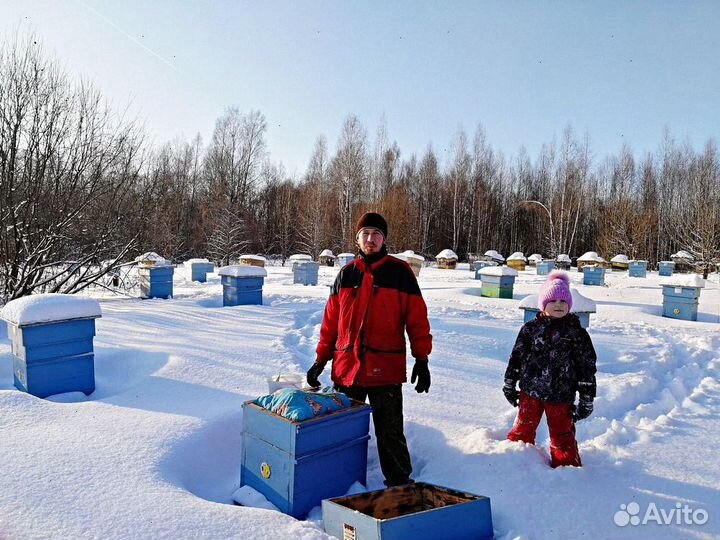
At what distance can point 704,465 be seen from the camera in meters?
3.19

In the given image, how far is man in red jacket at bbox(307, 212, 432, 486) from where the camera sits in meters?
3.09

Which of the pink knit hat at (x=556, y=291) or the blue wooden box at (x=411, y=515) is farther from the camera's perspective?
the pink knit hat at (x=556, y=291)

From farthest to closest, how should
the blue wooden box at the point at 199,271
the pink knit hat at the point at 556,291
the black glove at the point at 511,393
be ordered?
1. the blue wooden box at the point at 199,271
2. the black glove at the point at 511,393
3. the pink knit hat at the point at 556,291

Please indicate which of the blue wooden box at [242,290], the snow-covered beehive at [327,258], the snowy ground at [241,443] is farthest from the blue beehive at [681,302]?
the snow-covered beehive at [327,258]

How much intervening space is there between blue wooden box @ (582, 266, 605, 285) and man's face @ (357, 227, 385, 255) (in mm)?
16261

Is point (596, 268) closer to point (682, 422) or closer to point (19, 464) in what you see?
point (682, 422)

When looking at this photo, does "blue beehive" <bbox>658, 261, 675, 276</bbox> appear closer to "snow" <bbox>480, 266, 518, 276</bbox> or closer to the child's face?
"snow" <bbox>480, 266, 518, 276</bbox>

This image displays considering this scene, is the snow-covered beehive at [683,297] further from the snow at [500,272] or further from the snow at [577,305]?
the snow at [577,305]

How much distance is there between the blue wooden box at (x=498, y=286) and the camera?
12.5 meters

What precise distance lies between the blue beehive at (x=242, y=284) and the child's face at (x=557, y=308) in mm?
7681

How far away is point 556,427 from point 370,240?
67.3 inches

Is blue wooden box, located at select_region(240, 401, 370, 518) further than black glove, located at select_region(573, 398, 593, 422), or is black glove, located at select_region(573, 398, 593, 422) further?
black glove, located at select_region(573, 398, 593, 422)

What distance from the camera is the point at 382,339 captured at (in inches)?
122

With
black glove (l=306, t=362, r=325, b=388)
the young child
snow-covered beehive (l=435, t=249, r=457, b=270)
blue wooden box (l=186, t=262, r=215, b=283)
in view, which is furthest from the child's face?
snow-covered beehive (l=435, t=249, r=457, b=270)
